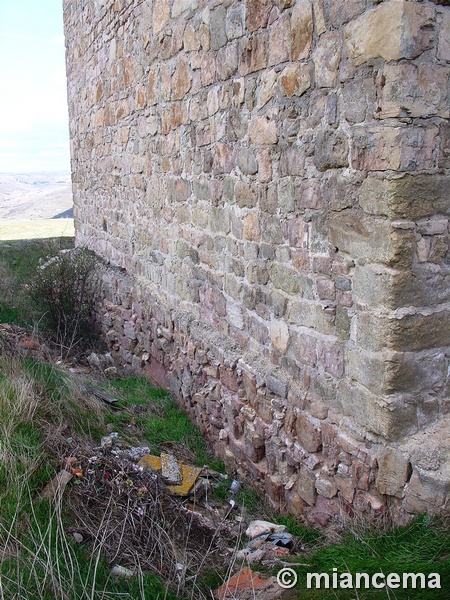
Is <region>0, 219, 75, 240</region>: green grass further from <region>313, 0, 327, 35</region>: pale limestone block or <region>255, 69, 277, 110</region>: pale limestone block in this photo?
<region>313, 0, 327, 35</region>: pale limestone block

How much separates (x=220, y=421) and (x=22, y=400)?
1.35m

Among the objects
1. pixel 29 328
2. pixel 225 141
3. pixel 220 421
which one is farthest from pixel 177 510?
pixel 29 328

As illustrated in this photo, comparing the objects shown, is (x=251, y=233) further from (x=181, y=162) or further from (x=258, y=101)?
(x=181, y=162)

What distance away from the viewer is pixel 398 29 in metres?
2.25

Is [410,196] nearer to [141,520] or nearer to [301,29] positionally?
[301,29]

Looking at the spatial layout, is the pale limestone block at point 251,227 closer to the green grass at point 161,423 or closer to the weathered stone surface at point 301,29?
the weathered stone surface at point 301,29

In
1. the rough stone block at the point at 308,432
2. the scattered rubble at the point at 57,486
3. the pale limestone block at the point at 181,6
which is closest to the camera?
the scattered rubble at the point at 57,486

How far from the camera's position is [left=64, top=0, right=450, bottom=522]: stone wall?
237 centimetres

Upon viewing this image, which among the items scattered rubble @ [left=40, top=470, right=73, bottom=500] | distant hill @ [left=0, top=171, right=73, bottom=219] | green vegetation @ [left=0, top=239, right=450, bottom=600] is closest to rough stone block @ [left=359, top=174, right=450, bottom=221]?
green vegetation @ [left=0, top=239, right=450, bottom=600]

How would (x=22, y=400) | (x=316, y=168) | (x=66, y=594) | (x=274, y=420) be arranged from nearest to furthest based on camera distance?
(x=66, y=594)
(x=316, y=168)
(x=274, y=420)
(x=22, y=400)

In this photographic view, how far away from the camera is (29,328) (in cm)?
665

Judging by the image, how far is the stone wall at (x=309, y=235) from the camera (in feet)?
7.76

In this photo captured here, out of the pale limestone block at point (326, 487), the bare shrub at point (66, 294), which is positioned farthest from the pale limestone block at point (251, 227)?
the bare shrub at point (66, 294)

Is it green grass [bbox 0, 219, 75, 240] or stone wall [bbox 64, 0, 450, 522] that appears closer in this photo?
stone wall [bbox 64, 0, 450, 522]
